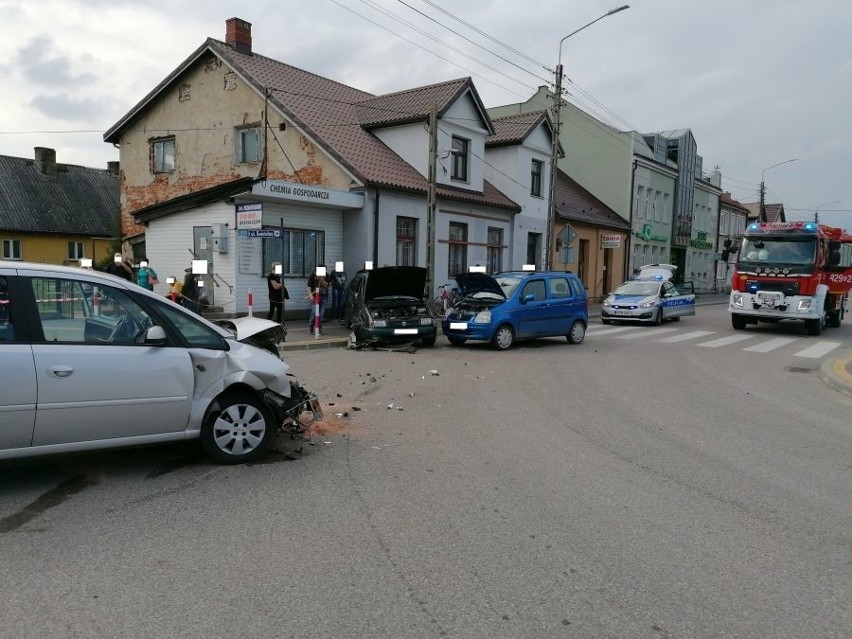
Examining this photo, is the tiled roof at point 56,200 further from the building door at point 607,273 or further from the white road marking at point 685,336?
the white road marking at point 685,336

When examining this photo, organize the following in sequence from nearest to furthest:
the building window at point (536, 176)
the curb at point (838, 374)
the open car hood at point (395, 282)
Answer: the curb at point (838, 374)
the open car hood at point (395, 282)
the building window at point (536, 176)

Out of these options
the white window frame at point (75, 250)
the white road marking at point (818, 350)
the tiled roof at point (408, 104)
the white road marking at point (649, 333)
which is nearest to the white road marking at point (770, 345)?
the white road marking at point (818, 350)

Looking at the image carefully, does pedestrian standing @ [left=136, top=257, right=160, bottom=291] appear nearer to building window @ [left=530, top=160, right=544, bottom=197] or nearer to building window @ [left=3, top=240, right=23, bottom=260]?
building window @ [left=530, top=160, right=544, bottom=197]

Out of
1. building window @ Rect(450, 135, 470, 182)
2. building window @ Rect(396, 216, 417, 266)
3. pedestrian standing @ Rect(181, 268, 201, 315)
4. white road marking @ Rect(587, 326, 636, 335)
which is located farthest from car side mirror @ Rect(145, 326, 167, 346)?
building window @ Rect(450, 135, 470, 182)

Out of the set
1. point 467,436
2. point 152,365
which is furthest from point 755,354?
point 152,365

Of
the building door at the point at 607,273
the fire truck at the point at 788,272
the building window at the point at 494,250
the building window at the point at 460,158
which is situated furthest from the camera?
the building door at the point at 607,273

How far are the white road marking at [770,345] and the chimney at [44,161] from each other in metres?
43.5

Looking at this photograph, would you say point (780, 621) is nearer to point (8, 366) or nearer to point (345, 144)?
point (8, 366)

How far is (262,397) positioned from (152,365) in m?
0.99

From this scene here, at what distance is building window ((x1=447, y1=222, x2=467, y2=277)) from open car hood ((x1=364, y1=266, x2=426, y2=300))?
898 cm

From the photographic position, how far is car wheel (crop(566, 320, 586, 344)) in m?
15.8

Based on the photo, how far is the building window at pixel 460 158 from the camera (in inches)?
949

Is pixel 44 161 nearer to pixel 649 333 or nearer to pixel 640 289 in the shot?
pixel 640 289

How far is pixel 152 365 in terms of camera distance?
513 centimetres
